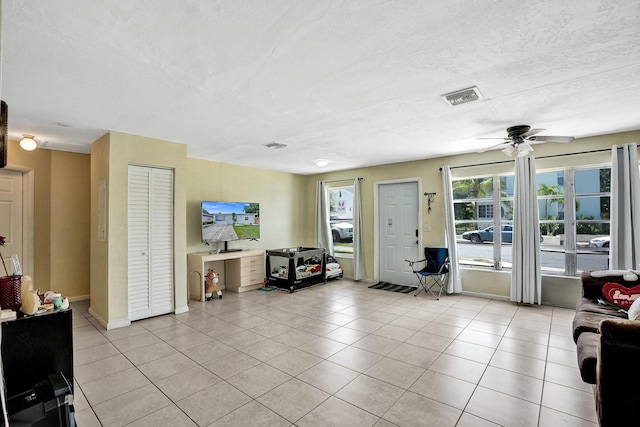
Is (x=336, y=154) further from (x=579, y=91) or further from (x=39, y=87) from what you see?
(x=39, y=87)

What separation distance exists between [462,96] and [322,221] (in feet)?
16.2

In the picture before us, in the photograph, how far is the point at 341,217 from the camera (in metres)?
7.77

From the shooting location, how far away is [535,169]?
4891 millimetres

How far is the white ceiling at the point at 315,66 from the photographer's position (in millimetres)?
1861

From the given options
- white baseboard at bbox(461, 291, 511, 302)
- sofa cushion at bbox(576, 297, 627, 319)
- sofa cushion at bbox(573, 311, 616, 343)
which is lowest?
white baseboard at bbox(461, 291, 511, 302)

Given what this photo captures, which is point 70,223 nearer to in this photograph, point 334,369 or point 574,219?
point 334,369

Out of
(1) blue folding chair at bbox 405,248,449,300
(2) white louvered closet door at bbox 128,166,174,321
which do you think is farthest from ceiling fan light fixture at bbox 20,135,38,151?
(1) blue folding chair at bbox 405,248,449,300

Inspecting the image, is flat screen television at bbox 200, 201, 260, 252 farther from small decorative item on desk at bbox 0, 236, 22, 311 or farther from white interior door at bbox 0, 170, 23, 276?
small decorative item on desk at bbox 0, 236, 22, 311

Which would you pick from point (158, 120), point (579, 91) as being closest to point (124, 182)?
point (158, 120)

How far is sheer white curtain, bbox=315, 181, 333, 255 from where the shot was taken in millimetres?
7558

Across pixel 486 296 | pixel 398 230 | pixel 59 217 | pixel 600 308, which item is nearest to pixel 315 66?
pixel 600 308

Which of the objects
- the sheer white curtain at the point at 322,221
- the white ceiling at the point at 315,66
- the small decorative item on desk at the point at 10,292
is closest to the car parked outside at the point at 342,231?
the sheer white curtain at the point at 322,221

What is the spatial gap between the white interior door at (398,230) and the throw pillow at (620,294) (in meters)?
3.09

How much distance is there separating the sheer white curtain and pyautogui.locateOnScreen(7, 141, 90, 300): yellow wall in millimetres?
4443
